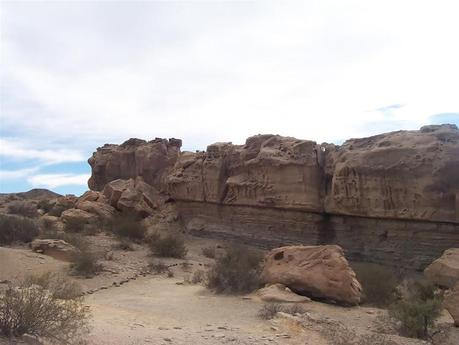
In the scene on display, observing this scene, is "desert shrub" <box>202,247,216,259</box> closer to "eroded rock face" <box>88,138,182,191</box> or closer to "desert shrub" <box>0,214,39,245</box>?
"desert shrub" <box>0,214,39,245</box>

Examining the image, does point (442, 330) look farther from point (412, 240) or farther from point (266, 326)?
point (412, 240)

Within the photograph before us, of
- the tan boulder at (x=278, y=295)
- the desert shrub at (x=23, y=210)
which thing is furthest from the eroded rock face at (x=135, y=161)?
the tan boulder at (x=278, y=295)

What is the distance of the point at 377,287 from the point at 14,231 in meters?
14.4

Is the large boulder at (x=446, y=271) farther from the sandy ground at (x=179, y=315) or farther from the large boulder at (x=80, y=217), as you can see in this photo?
the large boulder at (x=80, y=217)

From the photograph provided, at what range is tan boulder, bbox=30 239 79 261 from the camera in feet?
54.9

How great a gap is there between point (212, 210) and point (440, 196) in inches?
523

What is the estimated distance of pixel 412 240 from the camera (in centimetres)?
1880

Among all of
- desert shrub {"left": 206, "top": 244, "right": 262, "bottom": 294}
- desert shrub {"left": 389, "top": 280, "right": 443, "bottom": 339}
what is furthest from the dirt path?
desert shrub {"left": 389, "top": 280, "right": 443, "bottom": 339}

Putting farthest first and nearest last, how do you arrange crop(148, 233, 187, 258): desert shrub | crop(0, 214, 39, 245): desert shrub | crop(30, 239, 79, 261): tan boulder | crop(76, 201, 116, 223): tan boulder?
crop(76, 201, 116, 223): tan boulder, crop(148, 233, 187, 258): desert shrub, crop(0, 214, 39, 245): desert shrub, crop(30, 239, 79, 261): tan boulder

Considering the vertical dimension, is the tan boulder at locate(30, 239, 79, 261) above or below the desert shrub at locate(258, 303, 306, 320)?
above

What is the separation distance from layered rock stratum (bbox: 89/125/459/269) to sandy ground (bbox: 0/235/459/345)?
7.13 metres

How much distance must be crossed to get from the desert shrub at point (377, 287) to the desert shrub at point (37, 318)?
901cm

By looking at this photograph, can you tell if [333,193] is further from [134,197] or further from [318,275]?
[134,197]

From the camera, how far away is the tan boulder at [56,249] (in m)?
16.7
